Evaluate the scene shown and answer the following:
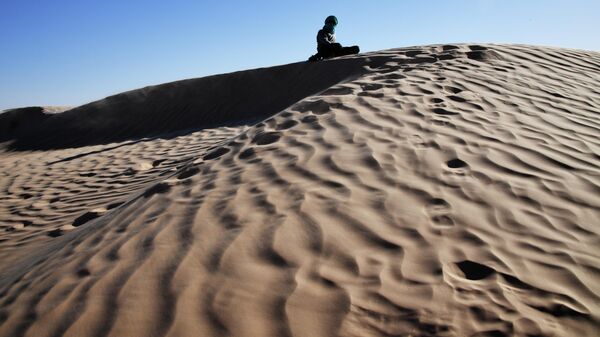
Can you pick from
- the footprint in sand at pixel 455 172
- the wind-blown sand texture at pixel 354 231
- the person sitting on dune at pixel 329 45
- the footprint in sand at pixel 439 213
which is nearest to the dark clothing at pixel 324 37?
the person sitting on dune at pixel 329 45

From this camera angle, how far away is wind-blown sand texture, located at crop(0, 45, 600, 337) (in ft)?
5.81

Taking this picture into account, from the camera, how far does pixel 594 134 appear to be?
3984 mm

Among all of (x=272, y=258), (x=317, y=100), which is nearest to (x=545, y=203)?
(x=272, y=258)

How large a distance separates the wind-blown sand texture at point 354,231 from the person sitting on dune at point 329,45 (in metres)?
5.39

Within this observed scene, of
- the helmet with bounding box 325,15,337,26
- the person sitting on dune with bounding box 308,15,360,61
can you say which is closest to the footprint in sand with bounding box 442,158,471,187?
the person sitting on dune with bounding box 308,15,360,61

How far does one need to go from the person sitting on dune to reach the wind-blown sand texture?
5.39 metres

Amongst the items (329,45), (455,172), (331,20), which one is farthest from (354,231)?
(331,20)

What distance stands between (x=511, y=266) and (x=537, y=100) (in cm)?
355

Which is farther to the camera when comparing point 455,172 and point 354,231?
point 455,172

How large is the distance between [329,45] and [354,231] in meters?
8.85

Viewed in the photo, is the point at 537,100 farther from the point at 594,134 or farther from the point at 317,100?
the point at 317,100

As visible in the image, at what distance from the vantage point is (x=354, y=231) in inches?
91.0

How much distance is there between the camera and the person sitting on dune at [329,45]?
10328 millimetres

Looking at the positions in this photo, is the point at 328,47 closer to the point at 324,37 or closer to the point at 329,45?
the point at 329,45
